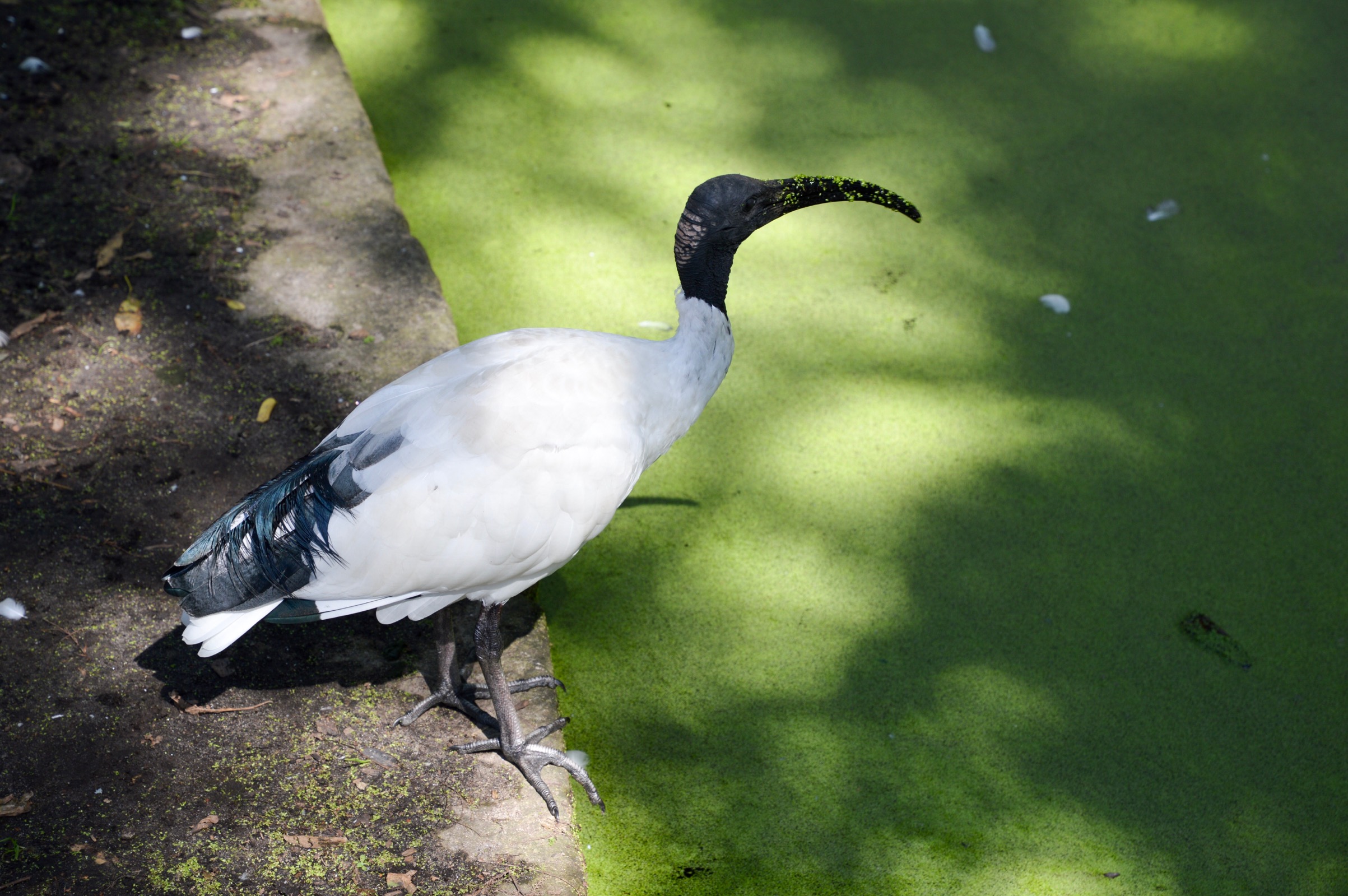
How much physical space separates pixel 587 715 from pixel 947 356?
56.8 inches

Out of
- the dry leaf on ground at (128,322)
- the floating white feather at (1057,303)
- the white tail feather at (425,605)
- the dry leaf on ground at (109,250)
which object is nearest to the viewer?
the white tail feather at (425,605)

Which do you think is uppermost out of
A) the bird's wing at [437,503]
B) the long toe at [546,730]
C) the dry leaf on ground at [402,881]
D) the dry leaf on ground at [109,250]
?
the bird's wing at [437,503]

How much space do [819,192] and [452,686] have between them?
1166mm

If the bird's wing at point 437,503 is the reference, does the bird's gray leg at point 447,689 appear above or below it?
below

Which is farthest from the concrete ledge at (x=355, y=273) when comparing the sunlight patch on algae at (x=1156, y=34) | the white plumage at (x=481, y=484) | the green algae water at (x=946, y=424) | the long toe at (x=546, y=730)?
the sunlight patch on algae at (x=1156, y=34)

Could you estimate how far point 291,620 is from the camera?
1.87m

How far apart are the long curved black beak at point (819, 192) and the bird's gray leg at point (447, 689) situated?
980 mm

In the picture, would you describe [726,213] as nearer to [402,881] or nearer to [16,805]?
[402,881]

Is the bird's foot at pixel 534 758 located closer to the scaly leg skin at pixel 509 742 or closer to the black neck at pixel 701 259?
the scaly leg skin at pixel 509 742

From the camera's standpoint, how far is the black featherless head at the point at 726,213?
1.97 m

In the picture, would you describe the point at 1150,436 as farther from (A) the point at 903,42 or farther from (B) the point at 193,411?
(B) the point at 193,411

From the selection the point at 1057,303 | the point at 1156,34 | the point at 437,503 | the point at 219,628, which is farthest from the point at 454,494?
the point at 1156,34

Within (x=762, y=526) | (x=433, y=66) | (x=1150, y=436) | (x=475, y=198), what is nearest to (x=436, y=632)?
(x=762, y=526)

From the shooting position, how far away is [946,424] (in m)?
2.81
